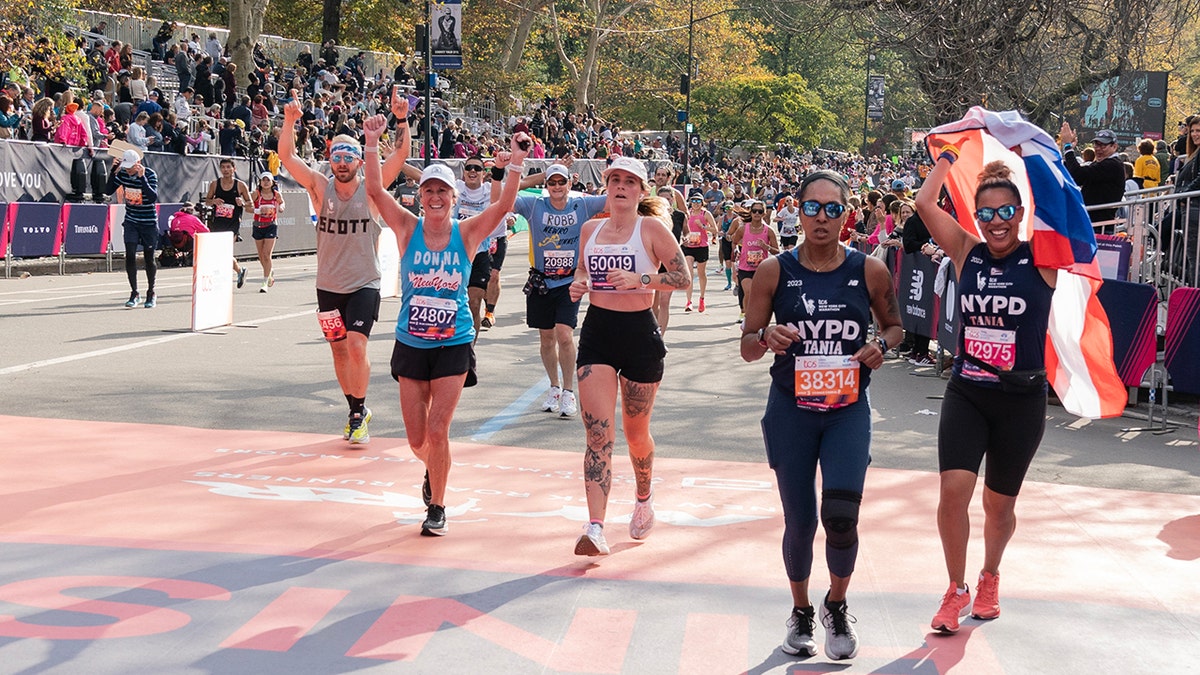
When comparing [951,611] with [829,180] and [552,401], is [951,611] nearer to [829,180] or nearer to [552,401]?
[829,180]

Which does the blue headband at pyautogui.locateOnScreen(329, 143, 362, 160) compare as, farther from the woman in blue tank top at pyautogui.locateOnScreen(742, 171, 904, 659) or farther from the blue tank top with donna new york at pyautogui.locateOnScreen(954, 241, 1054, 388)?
the blue tank top with donna new york at pyautogui.locateOnScreen(954, 241, 1054, 388)

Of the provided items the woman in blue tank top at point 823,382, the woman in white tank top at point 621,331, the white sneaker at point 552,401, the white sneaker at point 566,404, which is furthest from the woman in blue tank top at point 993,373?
the white sneaker at point 552,401

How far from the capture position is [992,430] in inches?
219

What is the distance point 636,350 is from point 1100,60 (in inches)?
561

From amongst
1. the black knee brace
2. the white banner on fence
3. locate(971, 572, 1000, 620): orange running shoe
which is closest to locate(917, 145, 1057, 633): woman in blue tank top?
locate(971, 572, 1000, 620): orange running shoe

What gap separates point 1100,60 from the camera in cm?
1856

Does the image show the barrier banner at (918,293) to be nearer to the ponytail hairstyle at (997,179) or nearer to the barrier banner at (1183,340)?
the barrier banner at (1183,340)

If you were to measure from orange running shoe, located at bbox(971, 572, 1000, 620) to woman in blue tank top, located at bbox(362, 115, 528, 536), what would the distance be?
2707 millimetres

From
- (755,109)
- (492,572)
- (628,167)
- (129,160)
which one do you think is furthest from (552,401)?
(755,109)

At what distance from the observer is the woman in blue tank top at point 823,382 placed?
516 centimetres

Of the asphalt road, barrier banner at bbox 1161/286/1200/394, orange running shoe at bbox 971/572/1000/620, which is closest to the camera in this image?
orange running shoe at bbox 971/572/1000/620

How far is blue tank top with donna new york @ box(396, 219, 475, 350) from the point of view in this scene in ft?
22.6

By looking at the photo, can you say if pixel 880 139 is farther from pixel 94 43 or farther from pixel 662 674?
pixel 662 674

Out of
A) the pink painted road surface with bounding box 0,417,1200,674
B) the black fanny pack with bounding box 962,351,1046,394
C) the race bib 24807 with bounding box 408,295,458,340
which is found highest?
the race bib 24807 with bounding box 408,295,458,340
